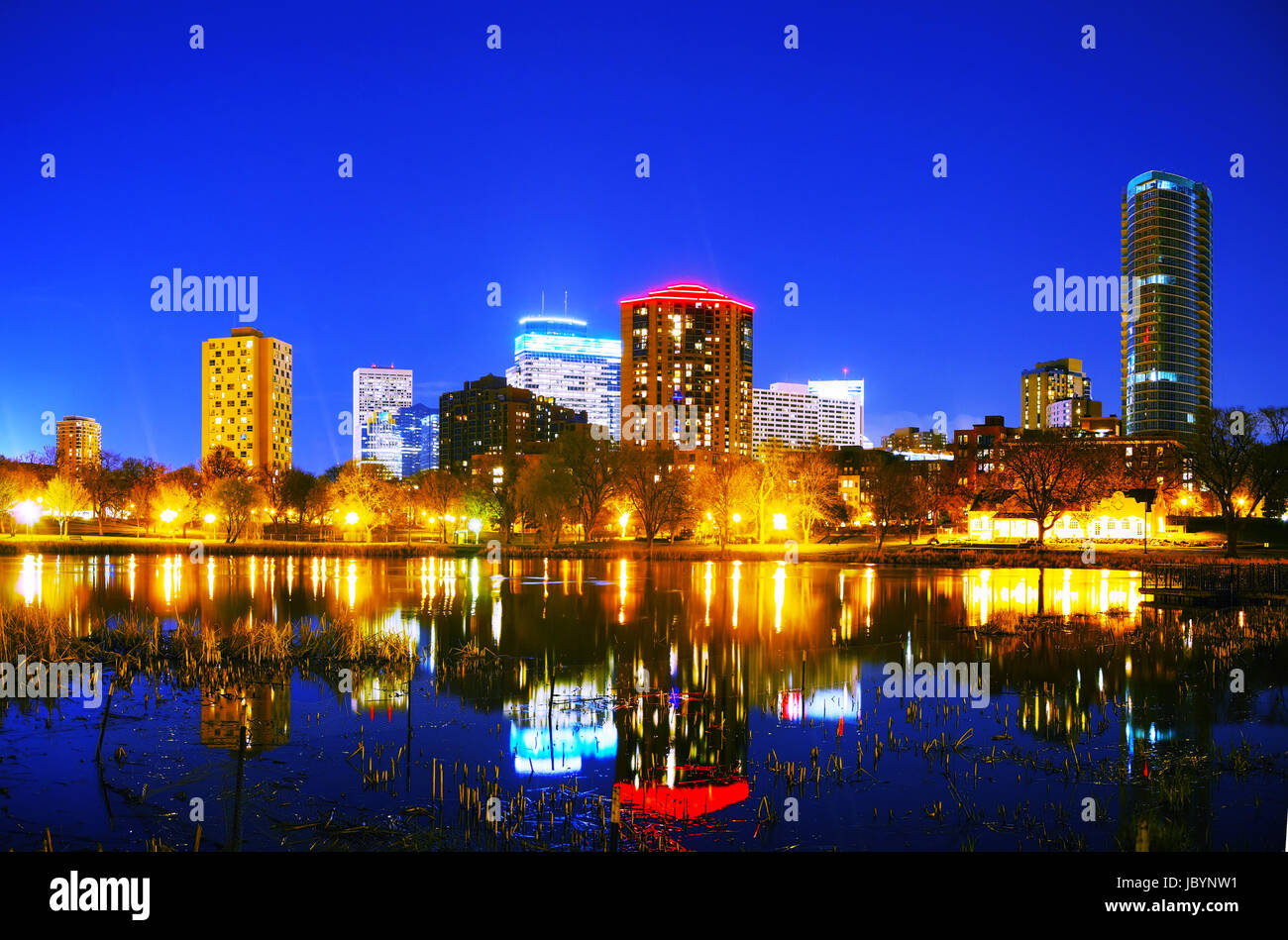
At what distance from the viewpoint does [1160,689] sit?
23.2 metres

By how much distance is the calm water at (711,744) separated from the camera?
13320 mm

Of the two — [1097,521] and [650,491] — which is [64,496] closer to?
[650,491]

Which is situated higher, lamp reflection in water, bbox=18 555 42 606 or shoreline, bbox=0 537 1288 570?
lamp reflection in water, bbox=18 555 42 606

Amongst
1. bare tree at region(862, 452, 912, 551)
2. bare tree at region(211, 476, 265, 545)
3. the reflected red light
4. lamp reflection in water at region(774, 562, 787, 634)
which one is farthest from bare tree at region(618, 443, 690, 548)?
the reflected red light

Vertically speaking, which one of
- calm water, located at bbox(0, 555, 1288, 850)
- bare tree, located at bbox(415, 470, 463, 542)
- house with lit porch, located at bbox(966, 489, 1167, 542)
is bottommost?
calm water, located at bbox(0, 555, 1288, 850)

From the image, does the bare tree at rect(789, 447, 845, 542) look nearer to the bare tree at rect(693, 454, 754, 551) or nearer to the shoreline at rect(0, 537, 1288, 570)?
the bare tree at rect(693, 454, 754, 551)

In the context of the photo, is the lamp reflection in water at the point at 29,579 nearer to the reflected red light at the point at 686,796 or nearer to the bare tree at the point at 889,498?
the reflected red light at the point at 686,796

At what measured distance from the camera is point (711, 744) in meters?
17.7

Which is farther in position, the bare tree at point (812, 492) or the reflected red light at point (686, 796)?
the bare tree at point (812, 492)

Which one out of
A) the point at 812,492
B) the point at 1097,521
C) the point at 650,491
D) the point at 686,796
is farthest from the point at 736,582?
the point at 1097,521

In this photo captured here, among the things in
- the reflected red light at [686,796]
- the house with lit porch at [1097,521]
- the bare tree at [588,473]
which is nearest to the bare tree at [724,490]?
the bare tree at [588,473]

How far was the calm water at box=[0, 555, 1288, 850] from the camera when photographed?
13.3 m

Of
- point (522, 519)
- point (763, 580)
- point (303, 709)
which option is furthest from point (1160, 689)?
point (522, 519)
